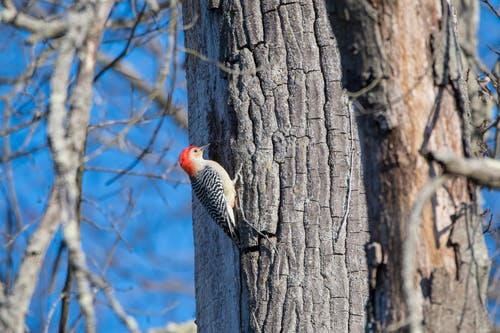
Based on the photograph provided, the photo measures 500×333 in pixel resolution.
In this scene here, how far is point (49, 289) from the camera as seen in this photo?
4.81 m

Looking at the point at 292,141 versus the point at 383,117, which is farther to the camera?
the point at 292,141

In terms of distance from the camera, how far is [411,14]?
92.4 inches

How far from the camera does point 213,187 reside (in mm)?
4777

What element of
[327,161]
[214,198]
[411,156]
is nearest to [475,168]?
[411,156]

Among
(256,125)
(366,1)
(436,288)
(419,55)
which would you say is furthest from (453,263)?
(256,125)

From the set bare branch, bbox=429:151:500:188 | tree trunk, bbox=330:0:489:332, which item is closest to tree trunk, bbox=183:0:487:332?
tree trunk, bbox=330:0:489:332

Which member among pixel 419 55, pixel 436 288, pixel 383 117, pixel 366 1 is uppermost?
pixel 366 1

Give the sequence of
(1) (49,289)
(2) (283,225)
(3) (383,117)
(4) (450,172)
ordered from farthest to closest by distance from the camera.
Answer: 1. (1) (49,289)
2. (2) (283,225)
3. (3) (383,117)
4. (4) (450,172)

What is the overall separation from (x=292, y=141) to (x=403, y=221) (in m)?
1.47

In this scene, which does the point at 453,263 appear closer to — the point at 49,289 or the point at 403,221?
the point at 403,221

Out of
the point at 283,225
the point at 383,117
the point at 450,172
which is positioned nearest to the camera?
the point at 450,172

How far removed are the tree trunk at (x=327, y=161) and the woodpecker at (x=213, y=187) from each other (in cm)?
9

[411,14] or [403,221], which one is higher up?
[411,14]

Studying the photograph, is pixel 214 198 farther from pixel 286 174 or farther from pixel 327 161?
pixel 327 161
